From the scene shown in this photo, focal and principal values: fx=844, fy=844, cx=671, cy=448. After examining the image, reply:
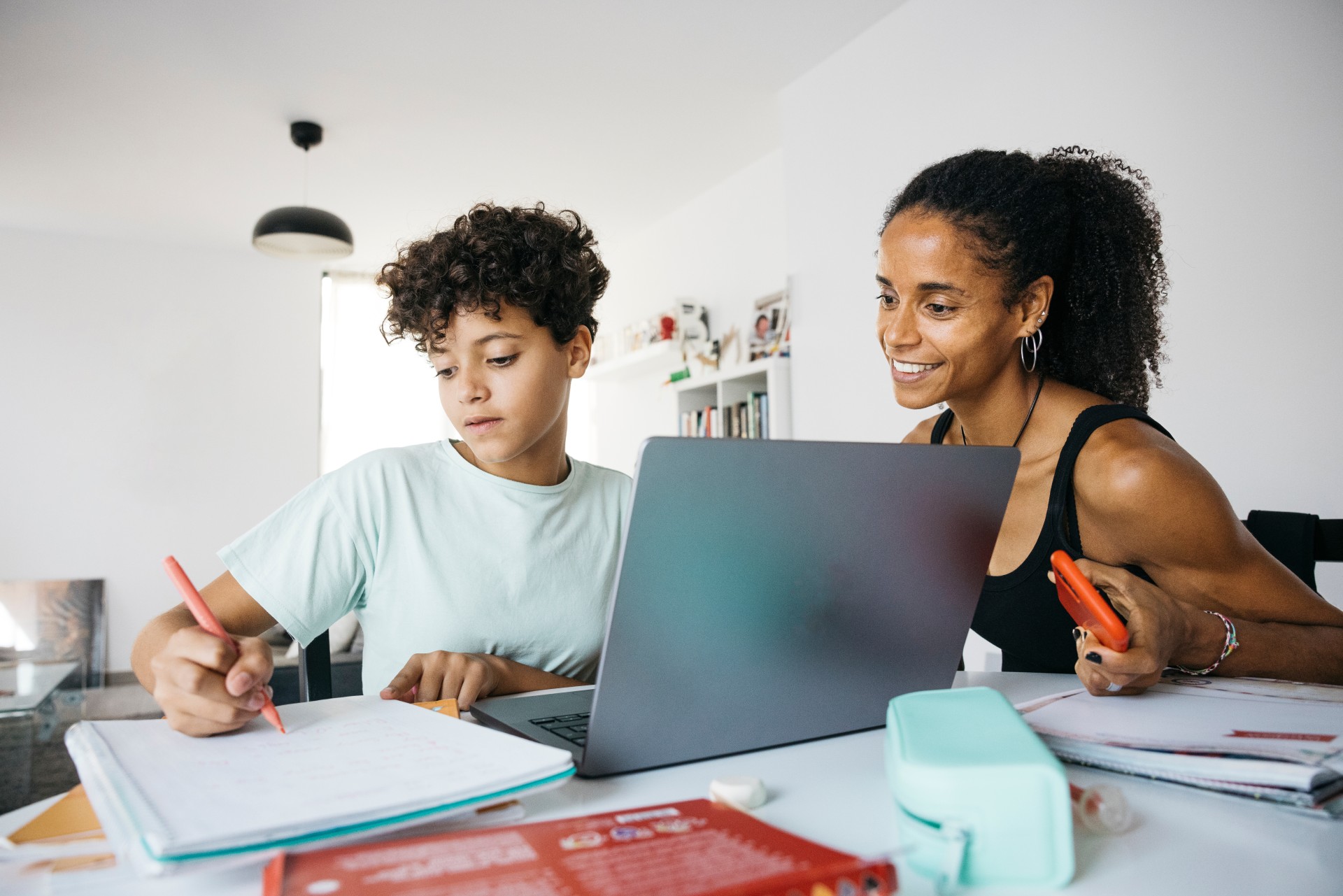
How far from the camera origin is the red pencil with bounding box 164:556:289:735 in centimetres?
58

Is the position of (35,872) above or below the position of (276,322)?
below

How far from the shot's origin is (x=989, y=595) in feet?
3.69

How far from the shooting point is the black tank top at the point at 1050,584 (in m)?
1.07

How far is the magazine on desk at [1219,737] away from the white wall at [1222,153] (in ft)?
4.22

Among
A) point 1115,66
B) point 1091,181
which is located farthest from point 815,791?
point 1115,66

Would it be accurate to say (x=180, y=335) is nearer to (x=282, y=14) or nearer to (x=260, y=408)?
(x=260, y=408)

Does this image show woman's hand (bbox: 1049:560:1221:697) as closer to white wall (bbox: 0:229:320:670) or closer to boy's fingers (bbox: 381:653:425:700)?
boy's fingers (bbox: 381:653:425:700)

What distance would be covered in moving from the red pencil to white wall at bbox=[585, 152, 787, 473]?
10.4 feet

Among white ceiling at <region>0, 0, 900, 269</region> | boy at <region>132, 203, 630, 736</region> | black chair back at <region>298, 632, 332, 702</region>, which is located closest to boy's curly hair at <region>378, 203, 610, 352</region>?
boy at <region>132, 203, 630, 736</region>

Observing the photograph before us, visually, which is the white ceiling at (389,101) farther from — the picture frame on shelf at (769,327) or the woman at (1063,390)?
the woman at (1063,390)

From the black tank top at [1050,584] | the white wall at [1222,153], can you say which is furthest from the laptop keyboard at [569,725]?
the white wall at [1222,153]

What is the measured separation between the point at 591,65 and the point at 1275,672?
312 centimetres

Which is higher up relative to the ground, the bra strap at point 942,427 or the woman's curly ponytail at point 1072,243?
the woman's curly ponytail at point 1072,243

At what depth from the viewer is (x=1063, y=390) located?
122 centimetres
